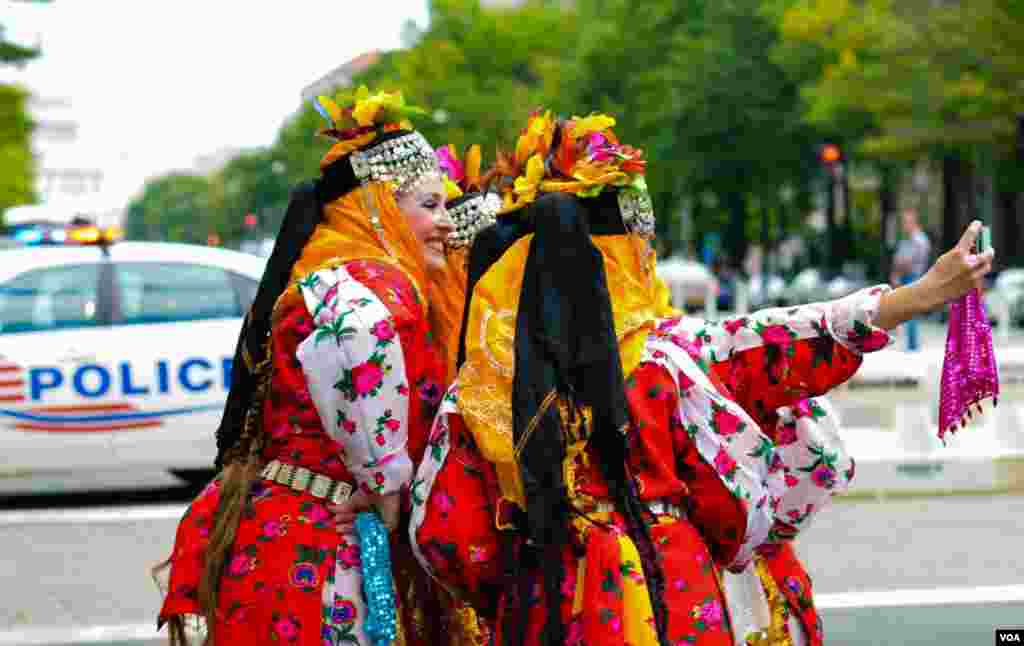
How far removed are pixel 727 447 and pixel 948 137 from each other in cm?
3332

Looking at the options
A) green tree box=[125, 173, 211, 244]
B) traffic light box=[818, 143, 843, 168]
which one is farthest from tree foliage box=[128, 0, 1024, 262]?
green tree box=[125, 173, 211, 244]

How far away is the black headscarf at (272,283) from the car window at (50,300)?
700 cm

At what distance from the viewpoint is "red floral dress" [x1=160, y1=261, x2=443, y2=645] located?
13.8 feet

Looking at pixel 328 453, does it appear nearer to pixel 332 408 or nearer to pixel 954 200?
pixel 332 408

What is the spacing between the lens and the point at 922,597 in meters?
8.24

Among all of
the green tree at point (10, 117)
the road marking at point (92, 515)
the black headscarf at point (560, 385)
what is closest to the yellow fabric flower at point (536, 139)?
the black headscarf at point (560, 385)

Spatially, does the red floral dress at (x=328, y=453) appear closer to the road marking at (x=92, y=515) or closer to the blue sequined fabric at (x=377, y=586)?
the blue sequined fabric at (x=377, y=586)

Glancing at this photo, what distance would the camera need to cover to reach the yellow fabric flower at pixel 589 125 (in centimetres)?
411

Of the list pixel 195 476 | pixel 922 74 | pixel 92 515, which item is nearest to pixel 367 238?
pixel 92 515

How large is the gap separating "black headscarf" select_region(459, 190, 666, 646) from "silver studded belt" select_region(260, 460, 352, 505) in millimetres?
642

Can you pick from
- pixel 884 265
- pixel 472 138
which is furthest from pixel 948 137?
pixel 472 138

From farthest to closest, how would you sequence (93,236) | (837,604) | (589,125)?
1. (93,236)
2. (837,604)
3. (589,125)

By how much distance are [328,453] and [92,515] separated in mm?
7168

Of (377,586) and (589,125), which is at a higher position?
(589,125)
